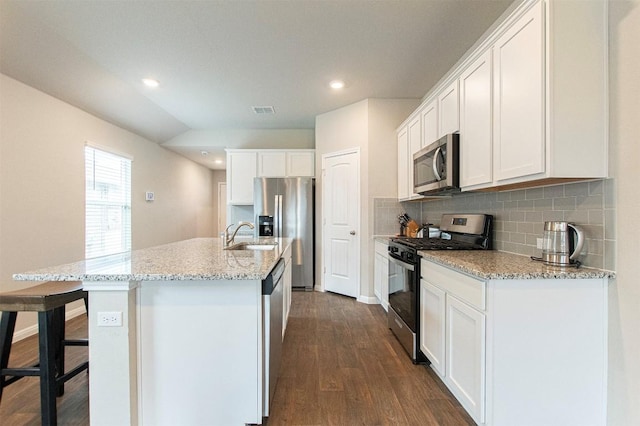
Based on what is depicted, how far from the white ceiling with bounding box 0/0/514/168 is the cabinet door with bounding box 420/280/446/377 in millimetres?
2161

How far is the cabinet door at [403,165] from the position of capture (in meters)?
3.45

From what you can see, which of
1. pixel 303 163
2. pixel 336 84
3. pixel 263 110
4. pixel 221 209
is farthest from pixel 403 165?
pixel 221 209

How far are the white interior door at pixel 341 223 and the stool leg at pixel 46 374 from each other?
3.15 metres

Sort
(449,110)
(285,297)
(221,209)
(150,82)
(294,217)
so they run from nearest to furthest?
(449,110) → (285,297) → (150,82) → (294,217) → (221,209)

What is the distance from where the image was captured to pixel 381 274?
11.6 feet

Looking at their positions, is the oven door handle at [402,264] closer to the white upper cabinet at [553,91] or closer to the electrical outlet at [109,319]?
the white upper cabinet at [553,91]

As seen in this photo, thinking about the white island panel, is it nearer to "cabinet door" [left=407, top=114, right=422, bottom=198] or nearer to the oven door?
the oven door

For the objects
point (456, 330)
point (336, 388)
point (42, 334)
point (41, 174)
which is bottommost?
point (336, 388)

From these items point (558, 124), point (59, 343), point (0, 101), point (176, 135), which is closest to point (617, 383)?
point (558, 124)

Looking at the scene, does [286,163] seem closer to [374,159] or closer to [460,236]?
[374,159]

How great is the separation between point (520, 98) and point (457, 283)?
1.11m

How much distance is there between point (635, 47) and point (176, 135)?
19.1 feet

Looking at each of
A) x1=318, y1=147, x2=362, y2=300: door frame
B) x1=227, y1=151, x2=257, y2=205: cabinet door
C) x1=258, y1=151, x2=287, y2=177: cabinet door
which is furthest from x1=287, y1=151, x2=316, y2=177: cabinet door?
x1=227, y1=151, x2=257, y2=205: cabinet door

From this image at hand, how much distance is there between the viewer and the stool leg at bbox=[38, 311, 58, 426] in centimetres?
144
